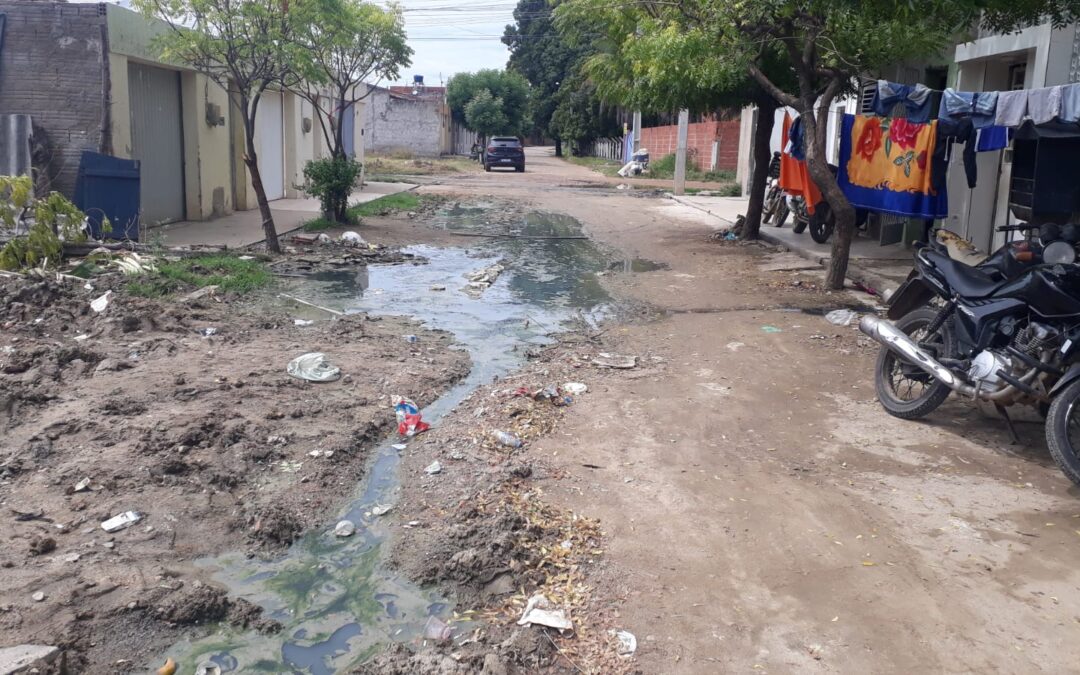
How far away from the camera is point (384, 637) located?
11.5 feet

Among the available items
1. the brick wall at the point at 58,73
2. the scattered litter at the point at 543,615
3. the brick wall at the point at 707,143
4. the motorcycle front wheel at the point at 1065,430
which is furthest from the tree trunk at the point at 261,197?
the brick wall at the point at 707,143

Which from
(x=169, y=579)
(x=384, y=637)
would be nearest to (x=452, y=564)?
(x=384, y=637)

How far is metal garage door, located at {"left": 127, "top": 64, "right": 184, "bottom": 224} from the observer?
1359 cm

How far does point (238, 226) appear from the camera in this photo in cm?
1499

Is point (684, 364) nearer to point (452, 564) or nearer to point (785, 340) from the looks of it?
point (785, 340)

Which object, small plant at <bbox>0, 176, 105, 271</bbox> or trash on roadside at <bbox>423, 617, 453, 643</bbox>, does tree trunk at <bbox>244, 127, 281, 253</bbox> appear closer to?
small plant at <bbox>0, 176, 105, 271</bbox>

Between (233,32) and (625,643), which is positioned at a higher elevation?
(233,32)

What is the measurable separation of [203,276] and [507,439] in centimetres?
593

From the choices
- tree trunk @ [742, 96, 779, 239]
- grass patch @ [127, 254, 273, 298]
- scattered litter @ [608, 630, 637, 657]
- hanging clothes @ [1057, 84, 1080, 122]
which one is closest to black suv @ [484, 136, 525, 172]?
tree trunk @ [742, 96, 779, 239]

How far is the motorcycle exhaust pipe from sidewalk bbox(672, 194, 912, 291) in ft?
15.3

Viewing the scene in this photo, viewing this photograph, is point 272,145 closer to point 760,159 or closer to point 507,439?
point 760,159

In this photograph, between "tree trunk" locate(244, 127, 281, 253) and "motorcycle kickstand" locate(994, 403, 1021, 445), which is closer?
"motorcycle kickstand" locate(994, 403, 1021, 445)

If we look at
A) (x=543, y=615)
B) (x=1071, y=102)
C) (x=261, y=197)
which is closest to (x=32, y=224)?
(x=261, y=197)

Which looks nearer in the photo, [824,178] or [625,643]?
[625,643]
